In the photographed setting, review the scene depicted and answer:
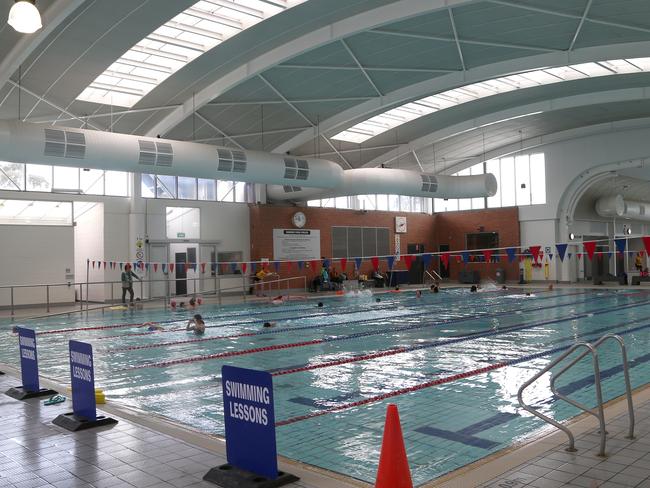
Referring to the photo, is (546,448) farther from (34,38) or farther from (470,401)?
(34,38)

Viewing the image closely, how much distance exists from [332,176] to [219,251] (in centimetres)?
717

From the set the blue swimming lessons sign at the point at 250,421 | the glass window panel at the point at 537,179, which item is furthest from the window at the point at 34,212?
the glass window panel at the point at 537,179

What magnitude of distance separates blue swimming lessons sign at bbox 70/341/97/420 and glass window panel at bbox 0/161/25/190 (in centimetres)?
1620

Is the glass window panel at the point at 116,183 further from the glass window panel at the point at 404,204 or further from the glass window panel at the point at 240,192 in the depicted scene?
the glass window panel at the point at 404,204

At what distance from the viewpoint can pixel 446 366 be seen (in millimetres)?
8672

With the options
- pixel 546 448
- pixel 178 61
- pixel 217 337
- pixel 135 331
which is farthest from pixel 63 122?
pixel 546 448

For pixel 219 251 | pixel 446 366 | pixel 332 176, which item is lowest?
pixel 446 366

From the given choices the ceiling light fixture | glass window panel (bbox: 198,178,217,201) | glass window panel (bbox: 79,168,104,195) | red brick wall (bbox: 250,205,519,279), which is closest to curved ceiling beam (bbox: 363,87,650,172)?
red brick wall (bbox: 250,205,519,279)

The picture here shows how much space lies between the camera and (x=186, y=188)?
24.2m

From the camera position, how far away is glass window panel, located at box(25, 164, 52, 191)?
20.1 meters

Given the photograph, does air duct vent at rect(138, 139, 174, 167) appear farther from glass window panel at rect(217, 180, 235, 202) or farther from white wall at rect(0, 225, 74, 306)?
glass window panel at rect(217, 180, 235, 202)

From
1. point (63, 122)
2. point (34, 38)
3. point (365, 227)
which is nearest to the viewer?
point (34, 38)

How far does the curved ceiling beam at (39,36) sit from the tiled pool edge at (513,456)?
10063 millimetres

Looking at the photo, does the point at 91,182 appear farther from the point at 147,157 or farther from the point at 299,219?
the point at 299,219
